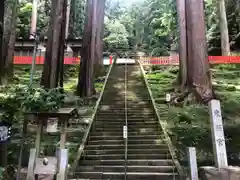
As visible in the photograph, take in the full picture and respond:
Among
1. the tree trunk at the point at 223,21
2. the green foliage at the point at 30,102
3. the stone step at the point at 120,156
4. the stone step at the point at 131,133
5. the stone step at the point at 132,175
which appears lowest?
the stone step at the point at 132,175

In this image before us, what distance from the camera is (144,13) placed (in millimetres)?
42750

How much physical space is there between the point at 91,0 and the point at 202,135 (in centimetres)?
910

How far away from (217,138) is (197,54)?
5.92m

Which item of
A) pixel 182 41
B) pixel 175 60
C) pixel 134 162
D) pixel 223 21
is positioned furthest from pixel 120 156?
pixel 223 21

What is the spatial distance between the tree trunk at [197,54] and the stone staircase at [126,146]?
7.12ft

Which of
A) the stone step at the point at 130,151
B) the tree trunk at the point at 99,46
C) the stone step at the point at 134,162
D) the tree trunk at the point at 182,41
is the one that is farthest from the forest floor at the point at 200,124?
the tree trunk at the point at 99,46

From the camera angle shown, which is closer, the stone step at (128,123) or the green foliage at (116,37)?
the stone step at (128,123)

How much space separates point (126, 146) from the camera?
854 cm

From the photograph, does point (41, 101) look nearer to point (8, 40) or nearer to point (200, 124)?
point (200, 124)

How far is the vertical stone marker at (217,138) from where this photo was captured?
22.4 ft

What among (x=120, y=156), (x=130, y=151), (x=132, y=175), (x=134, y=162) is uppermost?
(x=130, y=151)

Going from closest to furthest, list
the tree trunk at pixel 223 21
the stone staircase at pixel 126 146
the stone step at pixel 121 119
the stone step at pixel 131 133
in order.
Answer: the stone staircase at pixel 126 146, the stone step at pixel 131 133, the stone step at pixel 121 119, the tree trunk at pixel 223 21

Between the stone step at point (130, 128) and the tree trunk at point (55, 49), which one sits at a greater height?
the tree trunk at point (55, 49)

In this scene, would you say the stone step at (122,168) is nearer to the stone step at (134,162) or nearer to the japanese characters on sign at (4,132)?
the stone step at (134,162)
